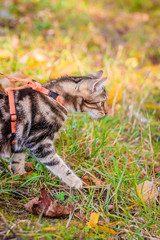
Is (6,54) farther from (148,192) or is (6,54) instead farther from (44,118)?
(148,192)

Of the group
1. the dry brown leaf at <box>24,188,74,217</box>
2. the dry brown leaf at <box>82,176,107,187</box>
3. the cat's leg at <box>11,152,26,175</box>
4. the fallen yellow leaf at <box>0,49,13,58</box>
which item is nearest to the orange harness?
the cat's leg at <box>11,152,26,175</box>

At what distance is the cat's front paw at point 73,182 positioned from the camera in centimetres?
203

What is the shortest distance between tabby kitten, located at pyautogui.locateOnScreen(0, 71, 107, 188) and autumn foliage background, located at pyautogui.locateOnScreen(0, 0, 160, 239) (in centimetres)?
13

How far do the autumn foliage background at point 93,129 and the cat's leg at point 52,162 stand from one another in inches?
3.1

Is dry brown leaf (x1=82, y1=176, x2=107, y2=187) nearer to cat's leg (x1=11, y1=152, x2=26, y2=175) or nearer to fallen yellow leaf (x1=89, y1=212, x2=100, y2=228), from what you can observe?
fallen yellow leaf (x1=89, y1=212, x2=100, y2=228)

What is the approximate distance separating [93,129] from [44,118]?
825 millimetres

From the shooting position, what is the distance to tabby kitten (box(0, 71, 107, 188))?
192 centimetres

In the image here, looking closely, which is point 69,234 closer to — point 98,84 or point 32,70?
point 98,84

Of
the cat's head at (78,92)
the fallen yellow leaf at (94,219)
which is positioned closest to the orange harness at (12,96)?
the cat's head at (78,92)

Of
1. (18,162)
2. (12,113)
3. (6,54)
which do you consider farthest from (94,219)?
(6,54)

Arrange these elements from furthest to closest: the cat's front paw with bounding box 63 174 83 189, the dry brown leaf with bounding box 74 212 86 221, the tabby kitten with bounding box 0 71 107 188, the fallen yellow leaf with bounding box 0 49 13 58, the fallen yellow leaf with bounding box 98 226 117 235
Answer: the fallen yellow leaf with bounding box 0 49 13 58, the cat's front paw with bounding box 63 174 83 189, the tabby kitten with bounding box 0 71 107 188, the dry brown leaf with bounding box 74 212 86 221, the fallen yellow leaf with bounding box 98 226 117 235

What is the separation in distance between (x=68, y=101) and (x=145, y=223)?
1266 mm

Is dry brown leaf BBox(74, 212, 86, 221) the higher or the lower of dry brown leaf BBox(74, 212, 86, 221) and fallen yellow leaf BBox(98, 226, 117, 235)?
the higher

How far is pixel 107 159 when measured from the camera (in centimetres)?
238
